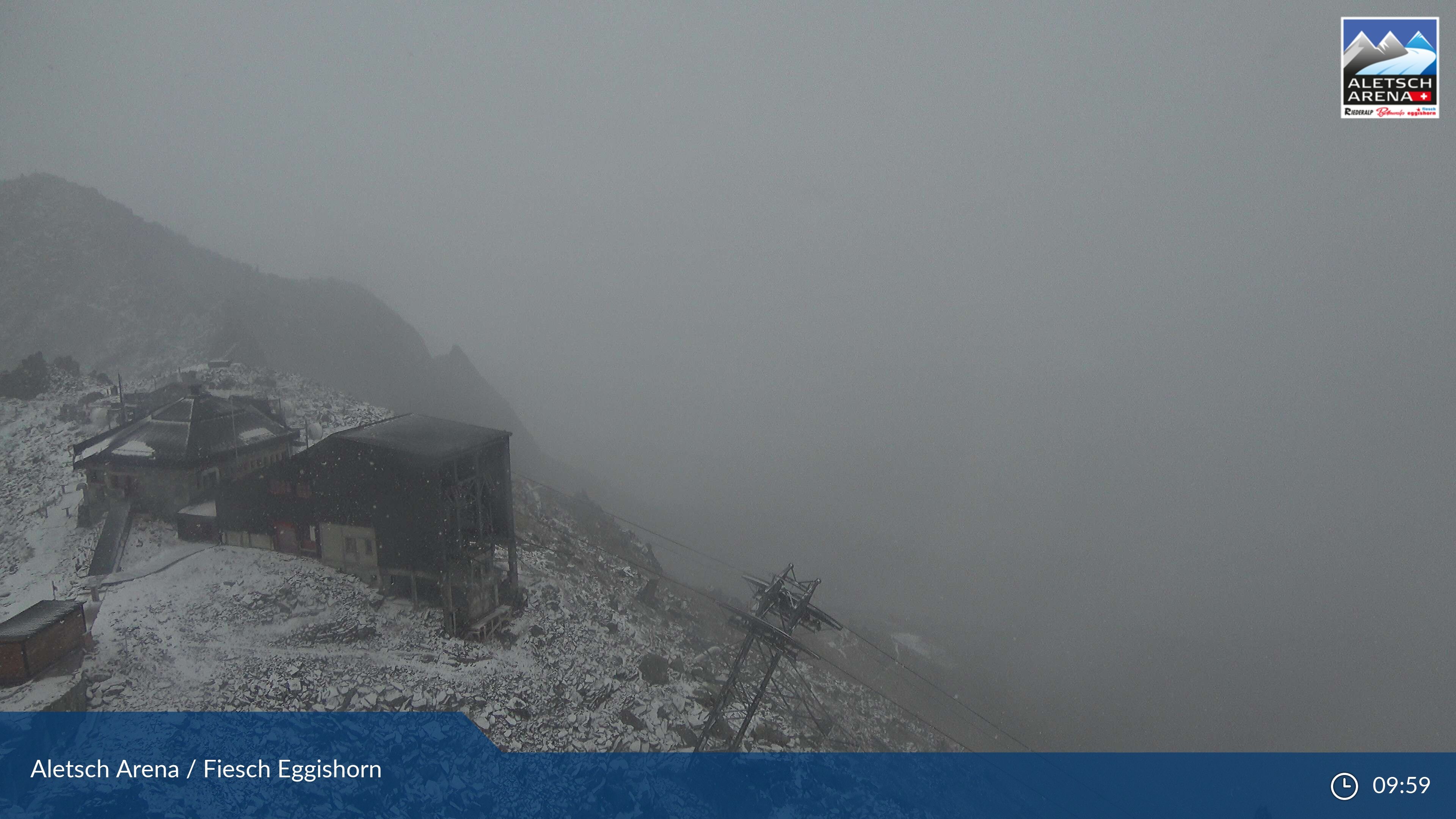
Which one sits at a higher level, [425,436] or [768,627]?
[425,436]

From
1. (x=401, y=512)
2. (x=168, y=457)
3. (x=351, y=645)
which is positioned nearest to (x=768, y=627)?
(x=401, y=512)

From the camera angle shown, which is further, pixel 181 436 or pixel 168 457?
pixel 181 436

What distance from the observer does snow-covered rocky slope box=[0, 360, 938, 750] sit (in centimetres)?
2484

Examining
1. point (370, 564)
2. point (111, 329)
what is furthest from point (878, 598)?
point (111, 329)

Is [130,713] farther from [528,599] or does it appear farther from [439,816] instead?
[528,599]

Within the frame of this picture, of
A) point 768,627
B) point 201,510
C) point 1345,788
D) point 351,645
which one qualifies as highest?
point 1345,788

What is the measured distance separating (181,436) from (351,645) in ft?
58.3

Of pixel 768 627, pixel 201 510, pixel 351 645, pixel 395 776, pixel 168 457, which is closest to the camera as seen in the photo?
pixel 395 776

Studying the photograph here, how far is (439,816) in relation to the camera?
22.7 metres

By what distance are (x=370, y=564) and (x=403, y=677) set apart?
7071 millimetres

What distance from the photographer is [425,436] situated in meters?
32.0

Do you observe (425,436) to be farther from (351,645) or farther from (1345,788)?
(1345,788)
